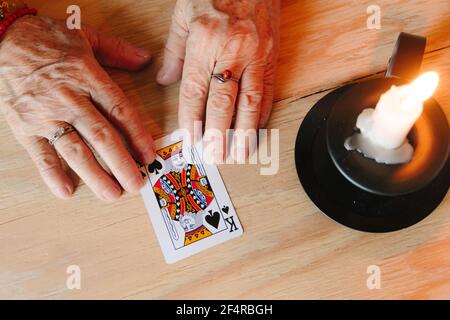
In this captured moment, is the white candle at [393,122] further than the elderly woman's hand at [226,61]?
No

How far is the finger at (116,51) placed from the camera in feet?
2.96

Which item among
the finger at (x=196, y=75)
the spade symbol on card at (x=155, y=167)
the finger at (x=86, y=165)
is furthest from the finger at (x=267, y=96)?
the finger at (x=86, y=165)

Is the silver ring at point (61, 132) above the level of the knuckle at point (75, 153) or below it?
above

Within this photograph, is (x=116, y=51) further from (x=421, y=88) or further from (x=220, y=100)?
(x=421, y=88)

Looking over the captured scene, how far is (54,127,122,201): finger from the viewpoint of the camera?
0.83 metres

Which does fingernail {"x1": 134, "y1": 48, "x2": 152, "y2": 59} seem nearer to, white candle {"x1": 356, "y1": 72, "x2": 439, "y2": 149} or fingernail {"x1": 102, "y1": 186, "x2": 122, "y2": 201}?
fingernail {"x1": 102, "y1": 186, "x2": 122, "y2": 201}

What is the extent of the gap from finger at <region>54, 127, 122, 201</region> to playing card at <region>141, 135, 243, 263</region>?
7 centimetres

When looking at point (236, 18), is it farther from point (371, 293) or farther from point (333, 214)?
point (371, 293)

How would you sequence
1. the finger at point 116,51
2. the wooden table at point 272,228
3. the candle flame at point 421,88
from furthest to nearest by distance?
the finger at point 116,51 < the wooden table at point 272,228 < the candle flame at point 421,88

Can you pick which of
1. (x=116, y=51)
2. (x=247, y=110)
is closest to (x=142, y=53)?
(x=116, y=51)

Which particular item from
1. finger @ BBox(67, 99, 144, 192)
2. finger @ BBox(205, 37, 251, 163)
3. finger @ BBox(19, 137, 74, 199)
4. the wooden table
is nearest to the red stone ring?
finger @ BBox(205, 37, 251, 163)

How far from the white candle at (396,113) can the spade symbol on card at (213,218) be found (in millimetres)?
336

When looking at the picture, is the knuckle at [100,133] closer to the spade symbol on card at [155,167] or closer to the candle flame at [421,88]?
the spade symbol on card at [155,167]
